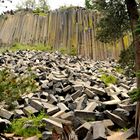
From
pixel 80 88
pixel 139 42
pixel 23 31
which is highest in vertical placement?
pixel 23 31

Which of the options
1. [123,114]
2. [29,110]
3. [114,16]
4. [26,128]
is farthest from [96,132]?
[114,16]

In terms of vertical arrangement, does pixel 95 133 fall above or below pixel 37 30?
below

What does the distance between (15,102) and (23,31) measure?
45.6ft

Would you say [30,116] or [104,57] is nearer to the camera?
[30,116]

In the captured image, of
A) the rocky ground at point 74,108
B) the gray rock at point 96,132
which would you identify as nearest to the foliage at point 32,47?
the rocky ground at point 74,108

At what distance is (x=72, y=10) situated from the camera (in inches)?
841

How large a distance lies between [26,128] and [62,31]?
14020 millimetres

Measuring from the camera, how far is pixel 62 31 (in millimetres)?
21344

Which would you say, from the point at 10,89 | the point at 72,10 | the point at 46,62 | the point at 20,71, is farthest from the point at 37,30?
the point at 10,89

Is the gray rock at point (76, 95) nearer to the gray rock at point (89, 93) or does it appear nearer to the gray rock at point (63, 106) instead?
the gray rock at point (89, 93)

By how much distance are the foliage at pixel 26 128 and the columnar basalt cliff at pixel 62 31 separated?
11.9 metres

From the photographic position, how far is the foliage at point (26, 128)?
757 cm

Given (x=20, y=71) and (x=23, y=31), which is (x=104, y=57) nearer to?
(x=23, y=31)

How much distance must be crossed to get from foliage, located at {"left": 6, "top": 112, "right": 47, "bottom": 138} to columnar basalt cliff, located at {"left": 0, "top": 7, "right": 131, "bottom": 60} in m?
11.9
